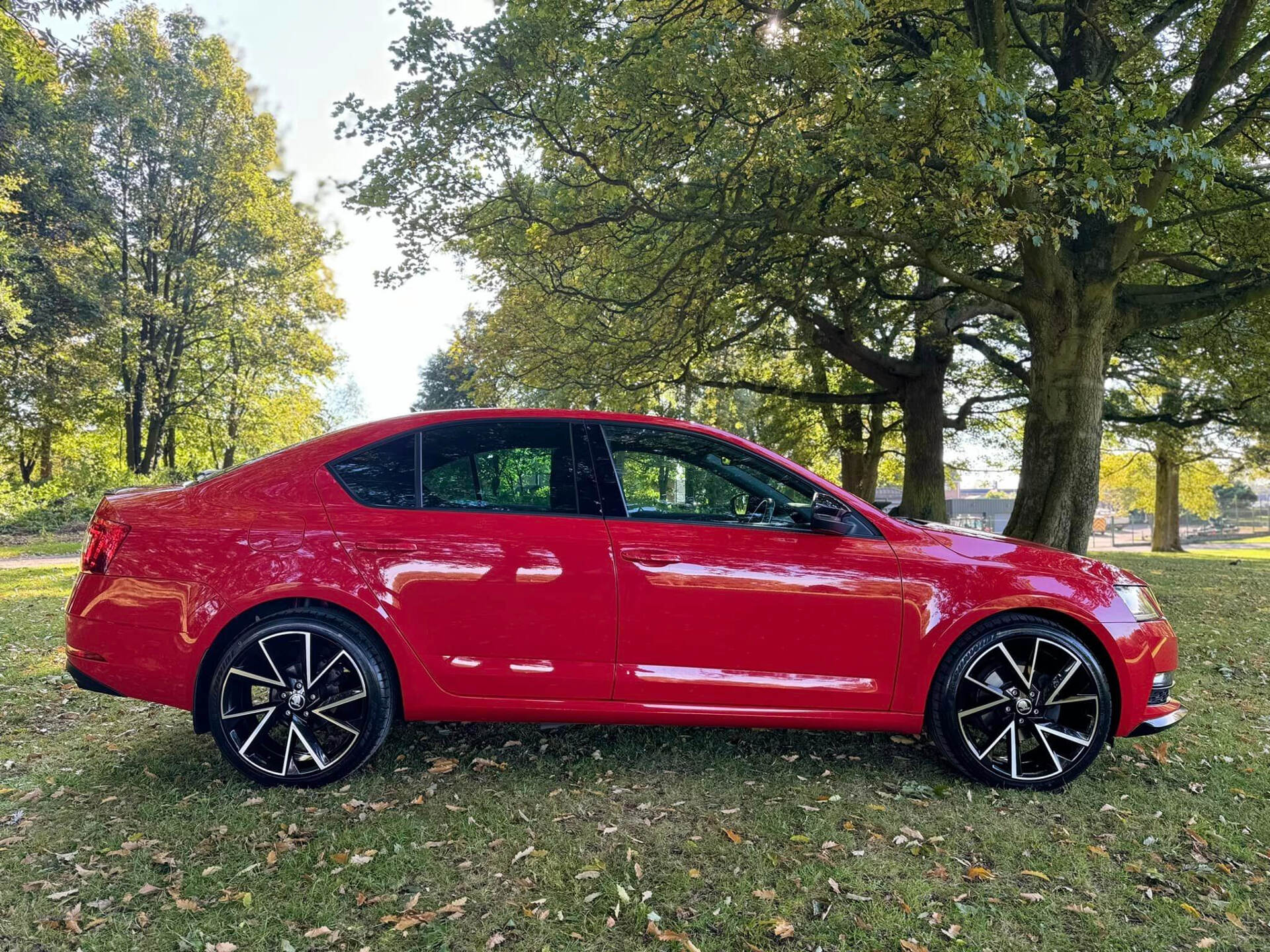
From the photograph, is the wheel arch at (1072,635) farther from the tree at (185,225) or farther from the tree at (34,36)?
the tree at (185,225)

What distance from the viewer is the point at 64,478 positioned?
2256cm

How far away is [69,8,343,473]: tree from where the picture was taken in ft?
65.0

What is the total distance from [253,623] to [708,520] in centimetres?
211

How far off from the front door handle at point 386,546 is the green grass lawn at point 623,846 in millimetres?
1082

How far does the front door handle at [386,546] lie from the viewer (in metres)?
3.17

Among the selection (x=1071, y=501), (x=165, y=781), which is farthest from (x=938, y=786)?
(x=1071, y=501)

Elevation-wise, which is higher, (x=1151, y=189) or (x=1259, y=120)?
(x=1259, y=120)

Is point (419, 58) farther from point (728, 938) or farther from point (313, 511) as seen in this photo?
point (728, 938)

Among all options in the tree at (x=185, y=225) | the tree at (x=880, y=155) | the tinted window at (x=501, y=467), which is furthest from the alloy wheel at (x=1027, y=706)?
the tree at (x=185, y=225)

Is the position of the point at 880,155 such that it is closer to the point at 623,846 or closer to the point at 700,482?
the point at 700,482

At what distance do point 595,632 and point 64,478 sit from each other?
87.1 feet

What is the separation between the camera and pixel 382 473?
3303 millimetres

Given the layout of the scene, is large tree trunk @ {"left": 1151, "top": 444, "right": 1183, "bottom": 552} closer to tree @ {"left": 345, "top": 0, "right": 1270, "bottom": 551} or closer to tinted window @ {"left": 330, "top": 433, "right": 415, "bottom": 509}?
tree @ {"left": 345, "top": 0, "right": 1270, "bottom": 551}

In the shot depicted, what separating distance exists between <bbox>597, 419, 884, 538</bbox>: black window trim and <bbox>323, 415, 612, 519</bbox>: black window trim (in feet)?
0.28
